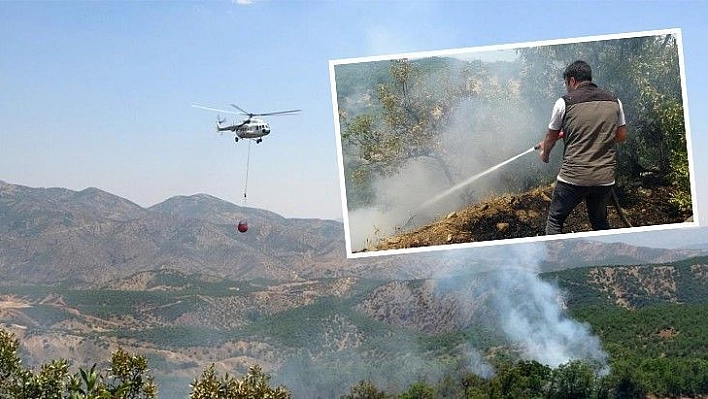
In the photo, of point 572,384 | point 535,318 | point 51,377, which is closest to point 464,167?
point 51,377

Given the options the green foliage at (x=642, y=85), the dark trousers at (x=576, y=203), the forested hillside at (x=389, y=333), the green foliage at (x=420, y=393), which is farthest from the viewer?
the forested hillside at (x=389, y=333)

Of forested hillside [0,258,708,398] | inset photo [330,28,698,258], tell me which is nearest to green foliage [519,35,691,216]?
inset photo [330,28,698,258]

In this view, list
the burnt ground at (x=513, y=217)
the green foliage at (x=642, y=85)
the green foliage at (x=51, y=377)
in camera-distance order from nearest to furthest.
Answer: the green foliage at (x=642, y=85)
the burnt ground at (x=513, y=217)
the green foliage at (x=51, y=377)

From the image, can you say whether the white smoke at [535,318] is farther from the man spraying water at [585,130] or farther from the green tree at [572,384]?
the man spraying water at [585,130]

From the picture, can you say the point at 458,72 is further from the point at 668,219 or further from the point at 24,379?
the point at 24,379

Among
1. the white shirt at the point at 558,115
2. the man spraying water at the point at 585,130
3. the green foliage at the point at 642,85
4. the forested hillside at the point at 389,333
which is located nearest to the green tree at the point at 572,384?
the forested hillside at the point at 389,333

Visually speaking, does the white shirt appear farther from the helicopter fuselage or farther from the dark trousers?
the helicopter fuselage
